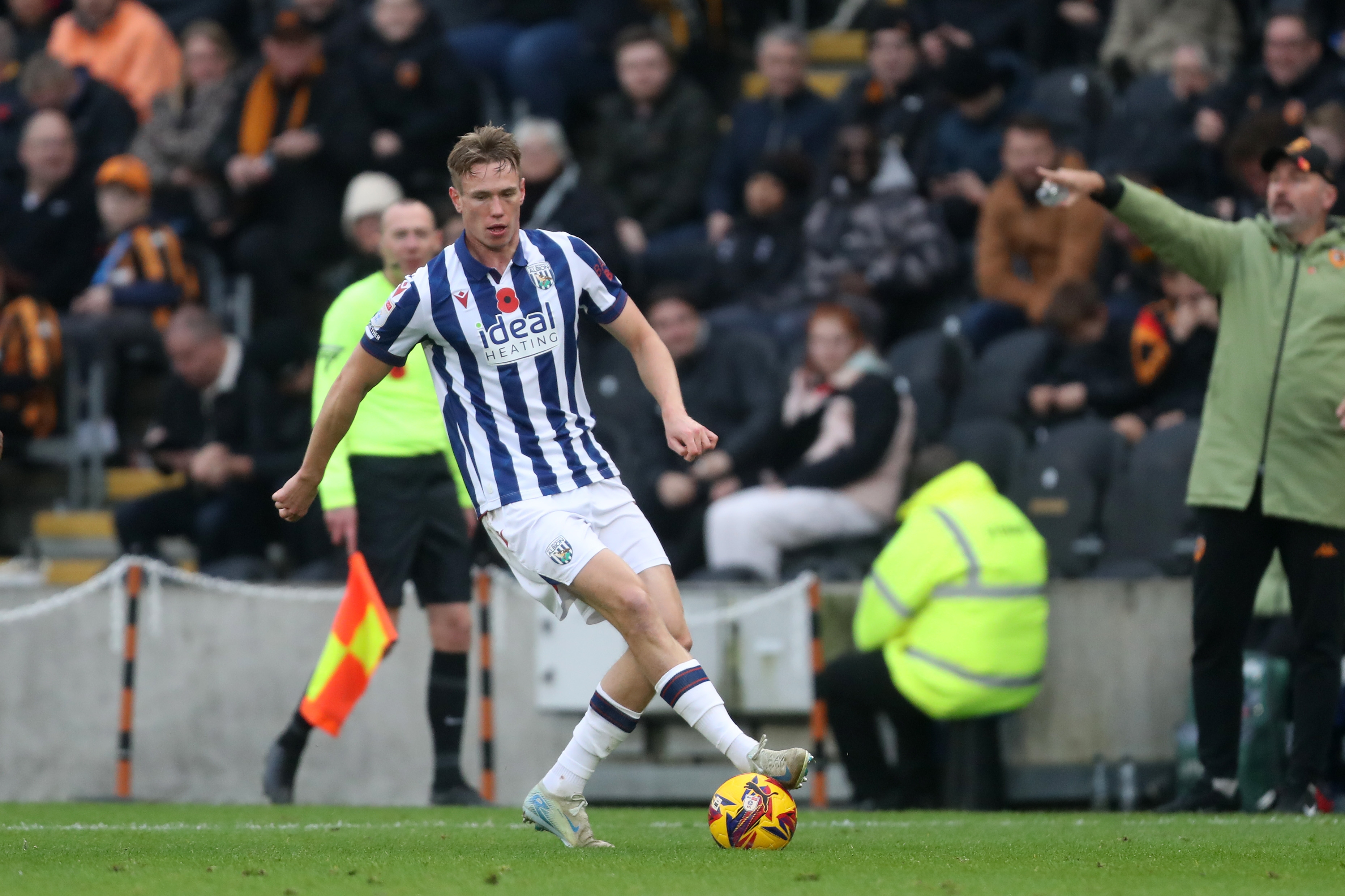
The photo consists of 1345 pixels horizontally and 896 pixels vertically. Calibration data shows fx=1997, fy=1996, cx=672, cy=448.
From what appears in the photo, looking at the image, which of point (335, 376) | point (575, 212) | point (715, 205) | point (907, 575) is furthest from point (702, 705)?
point (715, 205)

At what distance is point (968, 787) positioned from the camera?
1007cm

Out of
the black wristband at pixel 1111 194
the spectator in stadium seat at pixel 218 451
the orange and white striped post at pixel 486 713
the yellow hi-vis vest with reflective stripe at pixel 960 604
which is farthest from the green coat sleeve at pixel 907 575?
the spectator in stadium seat at pixel 218 451

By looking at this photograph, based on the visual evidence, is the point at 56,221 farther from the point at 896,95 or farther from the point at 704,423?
the point at 896,95

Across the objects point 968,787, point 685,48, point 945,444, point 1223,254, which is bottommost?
point 968,787

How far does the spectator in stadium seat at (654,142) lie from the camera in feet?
47.3

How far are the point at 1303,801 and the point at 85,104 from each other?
1118cm

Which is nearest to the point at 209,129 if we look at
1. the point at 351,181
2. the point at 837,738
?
the point at 351,181

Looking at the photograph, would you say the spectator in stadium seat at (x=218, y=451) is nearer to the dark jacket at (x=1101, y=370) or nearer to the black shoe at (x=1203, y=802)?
the dark jacket at (x=1101, y=370)

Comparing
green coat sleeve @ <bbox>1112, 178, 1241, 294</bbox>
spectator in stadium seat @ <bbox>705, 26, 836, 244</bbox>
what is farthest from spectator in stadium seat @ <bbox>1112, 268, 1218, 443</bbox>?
spectator in stadium seat @ <bbox>705, 26, 836, 244</bbox>

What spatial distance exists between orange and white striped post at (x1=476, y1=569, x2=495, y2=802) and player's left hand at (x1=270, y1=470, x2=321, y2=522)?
3.91 metres

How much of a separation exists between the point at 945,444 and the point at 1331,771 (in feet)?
10.2

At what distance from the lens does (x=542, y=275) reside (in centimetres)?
649

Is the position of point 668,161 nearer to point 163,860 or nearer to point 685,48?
point 685,48

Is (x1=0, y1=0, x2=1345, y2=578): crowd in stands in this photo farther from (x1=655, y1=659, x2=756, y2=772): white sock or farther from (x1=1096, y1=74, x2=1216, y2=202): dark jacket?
(x1=655, y1=659, x2=756, y2=772): white sock
